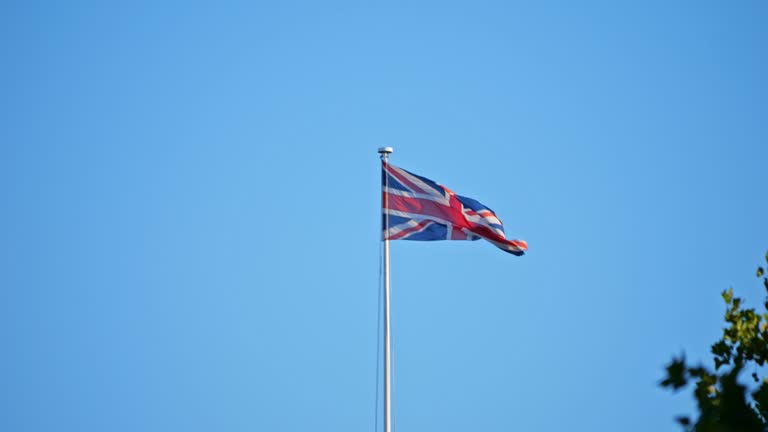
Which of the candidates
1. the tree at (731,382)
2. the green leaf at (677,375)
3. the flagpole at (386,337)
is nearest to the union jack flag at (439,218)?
the flagpole at (386,337)

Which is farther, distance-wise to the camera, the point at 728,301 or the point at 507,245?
the point at 507,245

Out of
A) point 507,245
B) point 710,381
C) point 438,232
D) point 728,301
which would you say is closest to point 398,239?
point 438,232

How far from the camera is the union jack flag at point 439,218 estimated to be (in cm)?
2683

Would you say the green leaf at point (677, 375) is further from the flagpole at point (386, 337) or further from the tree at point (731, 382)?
the flagpole at point (386, 337)

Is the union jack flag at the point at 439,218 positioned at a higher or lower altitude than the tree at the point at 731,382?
higher

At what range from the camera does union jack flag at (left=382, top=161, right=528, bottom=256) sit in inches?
1056

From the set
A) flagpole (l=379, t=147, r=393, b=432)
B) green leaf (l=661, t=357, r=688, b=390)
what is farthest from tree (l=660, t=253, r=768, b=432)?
flagpole (l=379, t=147, r=393, b=432)

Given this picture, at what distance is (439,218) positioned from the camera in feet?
88.2

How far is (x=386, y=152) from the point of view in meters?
27.6

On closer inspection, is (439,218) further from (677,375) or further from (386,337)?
(677,375)

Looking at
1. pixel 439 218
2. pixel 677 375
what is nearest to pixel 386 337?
pixel 439 218

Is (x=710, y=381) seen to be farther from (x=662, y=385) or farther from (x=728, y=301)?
(x=662, y=385)

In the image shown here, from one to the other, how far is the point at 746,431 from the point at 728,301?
7.17 meters

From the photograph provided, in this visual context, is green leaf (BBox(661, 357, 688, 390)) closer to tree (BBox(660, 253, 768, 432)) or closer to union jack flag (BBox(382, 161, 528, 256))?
tree (BBox(660, 253, 768, 432))
